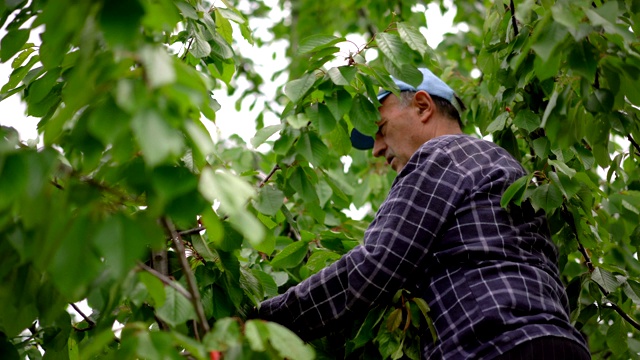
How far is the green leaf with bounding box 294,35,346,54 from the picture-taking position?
2223 millimetres

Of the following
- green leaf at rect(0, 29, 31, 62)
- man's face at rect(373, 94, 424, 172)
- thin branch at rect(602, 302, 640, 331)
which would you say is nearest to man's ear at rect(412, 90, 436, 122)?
man's face at rect(373, 94, 424, 172)

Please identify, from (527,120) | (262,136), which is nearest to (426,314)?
(262,136)

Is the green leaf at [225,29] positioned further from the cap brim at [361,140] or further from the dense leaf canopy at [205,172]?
the cap brim at [361,140]

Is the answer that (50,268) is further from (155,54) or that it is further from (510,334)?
(510,334)

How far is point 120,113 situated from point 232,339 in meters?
0.43

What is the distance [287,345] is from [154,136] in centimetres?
46

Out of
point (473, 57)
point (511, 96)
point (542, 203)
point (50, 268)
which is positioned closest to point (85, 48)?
point (50, 268)

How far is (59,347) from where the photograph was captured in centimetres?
198

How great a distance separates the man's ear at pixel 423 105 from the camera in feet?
8.63

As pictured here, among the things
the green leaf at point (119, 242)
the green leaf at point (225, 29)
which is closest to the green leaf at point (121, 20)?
the green leaf at point (119, 242)

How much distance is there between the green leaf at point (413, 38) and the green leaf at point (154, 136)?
124cm

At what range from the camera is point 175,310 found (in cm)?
152

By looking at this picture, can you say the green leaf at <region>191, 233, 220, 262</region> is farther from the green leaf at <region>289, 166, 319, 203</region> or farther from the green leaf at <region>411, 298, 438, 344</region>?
the green leaf at <region>411, 298, 438, 344</region>

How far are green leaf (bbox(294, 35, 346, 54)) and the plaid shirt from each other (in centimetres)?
40
